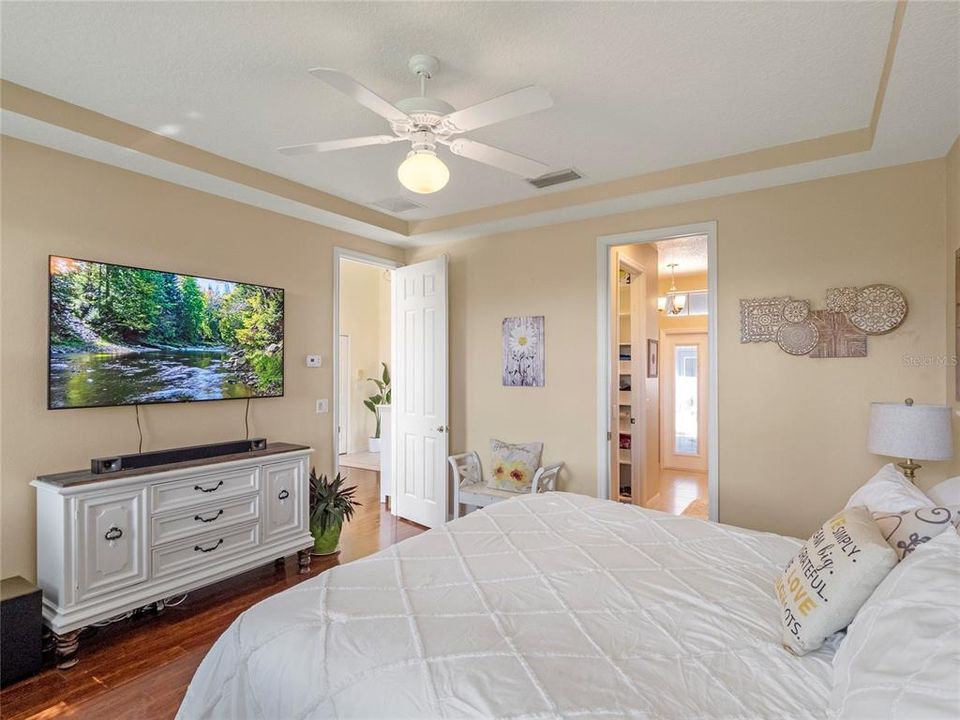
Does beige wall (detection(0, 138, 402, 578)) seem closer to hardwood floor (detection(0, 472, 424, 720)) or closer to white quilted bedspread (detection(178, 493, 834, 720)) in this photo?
hardwood floor (detection(0, 472, 424, 720))

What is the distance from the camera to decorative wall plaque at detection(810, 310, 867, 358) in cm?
299

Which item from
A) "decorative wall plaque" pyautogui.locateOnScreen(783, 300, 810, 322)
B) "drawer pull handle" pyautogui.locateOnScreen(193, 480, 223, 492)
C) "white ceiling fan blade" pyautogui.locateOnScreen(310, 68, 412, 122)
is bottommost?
"drawer pull handle" pyautogui.locateOnScreen(193, 480, 223, 492)

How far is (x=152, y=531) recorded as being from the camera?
8.90ft

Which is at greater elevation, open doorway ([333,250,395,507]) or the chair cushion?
open doorway ([333,250,395,507])

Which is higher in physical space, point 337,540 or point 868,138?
point 868,138

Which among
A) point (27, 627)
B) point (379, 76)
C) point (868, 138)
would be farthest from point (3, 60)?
point (868, 138)

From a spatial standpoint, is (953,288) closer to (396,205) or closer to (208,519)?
(396,205)

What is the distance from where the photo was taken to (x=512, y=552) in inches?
78.0

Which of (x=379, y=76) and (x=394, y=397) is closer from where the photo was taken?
(x=379, y=76)

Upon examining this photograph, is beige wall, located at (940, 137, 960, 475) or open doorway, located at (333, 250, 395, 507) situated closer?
beige wall, located at (940, 137, 960, 475)

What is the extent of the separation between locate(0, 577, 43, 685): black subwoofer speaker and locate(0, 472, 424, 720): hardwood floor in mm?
58

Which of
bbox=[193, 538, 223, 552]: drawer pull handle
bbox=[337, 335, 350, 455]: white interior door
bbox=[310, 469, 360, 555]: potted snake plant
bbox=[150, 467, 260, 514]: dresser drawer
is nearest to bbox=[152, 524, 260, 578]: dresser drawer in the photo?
bbox=[193, 538, 223, 552]: drawer pull handle

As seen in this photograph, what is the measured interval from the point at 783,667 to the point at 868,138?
2.74 metres

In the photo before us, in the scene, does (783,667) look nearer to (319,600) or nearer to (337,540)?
(319,600)
